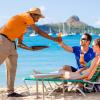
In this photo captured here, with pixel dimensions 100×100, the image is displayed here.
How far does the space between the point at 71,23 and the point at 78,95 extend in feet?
198

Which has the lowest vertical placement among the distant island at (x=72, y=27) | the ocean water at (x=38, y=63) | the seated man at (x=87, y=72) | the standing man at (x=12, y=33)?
the distant island at (x=72, y=27)

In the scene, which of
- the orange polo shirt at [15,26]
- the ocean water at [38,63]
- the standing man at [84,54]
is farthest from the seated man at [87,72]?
the ocean water at [38,63]

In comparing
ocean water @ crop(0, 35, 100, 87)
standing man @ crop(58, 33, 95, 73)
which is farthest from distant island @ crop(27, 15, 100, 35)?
standing man @ crop(58, 33, 95, 73)

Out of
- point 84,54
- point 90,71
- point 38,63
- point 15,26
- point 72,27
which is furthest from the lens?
point 72,27

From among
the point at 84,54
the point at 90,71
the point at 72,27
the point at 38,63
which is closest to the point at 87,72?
the point at 90,71

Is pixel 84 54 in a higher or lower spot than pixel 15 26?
lower

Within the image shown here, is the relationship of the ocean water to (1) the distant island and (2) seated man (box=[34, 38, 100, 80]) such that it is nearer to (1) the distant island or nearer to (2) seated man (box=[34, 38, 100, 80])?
(2) seated man (box=[34, 38, 100, 80])

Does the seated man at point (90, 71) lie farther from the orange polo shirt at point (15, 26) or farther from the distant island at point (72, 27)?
the distant island at point (72, 27)

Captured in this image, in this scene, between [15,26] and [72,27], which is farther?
[72,27]

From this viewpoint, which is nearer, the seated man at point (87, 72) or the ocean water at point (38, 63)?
the seated man at point (87, 72)

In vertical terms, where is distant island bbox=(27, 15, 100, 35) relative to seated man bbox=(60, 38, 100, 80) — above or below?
below

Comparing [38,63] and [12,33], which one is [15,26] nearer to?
[12,33]

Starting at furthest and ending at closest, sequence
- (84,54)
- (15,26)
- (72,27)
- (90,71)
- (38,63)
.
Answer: (72,27) < (38,63) < (84,54) < (15,26) < (90,71)

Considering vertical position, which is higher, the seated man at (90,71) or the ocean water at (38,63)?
the seated man at (90,71)
